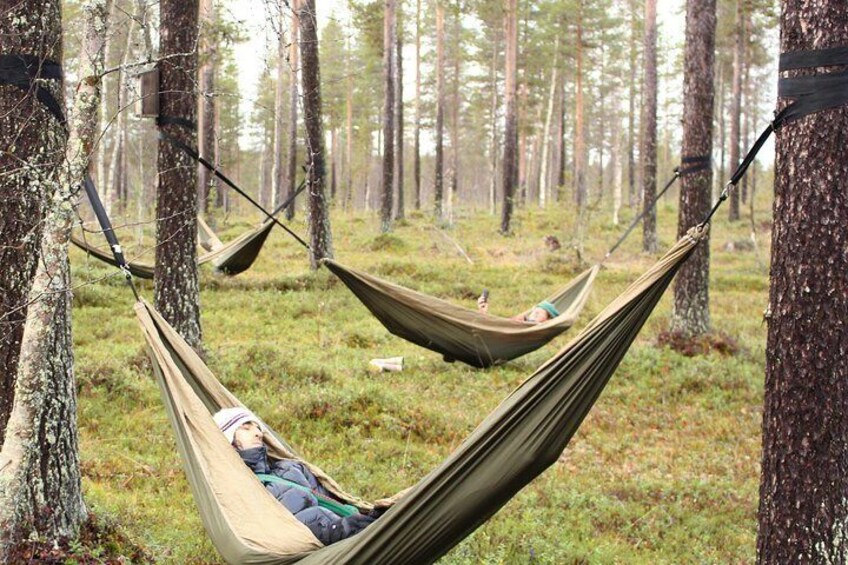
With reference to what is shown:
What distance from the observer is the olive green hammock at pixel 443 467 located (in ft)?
8.26

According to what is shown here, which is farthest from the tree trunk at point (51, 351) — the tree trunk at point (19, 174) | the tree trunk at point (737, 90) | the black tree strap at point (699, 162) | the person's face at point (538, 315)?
the tree trunk at point (737, 90)

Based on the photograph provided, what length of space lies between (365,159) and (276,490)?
26.5 metres

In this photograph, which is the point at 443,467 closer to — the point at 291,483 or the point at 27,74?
the point at 291,483

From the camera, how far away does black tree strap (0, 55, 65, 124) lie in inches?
119

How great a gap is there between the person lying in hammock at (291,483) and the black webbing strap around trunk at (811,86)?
235 centimetres

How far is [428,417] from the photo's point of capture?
220 inches

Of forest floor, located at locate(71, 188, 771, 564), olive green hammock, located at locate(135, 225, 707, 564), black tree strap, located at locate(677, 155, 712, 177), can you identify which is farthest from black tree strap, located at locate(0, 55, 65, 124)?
black tree strap, located at locate(677, 155, 712, 177)

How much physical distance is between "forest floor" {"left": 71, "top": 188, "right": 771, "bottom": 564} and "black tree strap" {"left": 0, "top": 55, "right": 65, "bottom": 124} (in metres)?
0.78

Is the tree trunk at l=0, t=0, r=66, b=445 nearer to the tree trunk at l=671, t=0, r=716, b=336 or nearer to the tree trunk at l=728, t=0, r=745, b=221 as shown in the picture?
the tree trunk at l=671, t=0, r=716, b=336

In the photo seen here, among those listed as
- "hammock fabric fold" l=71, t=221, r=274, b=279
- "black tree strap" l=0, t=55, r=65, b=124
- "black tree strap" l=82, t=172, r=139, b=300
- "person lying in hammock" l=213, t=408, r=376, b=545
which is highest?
"black tree strap" l=0, t=55, r=65, b=124

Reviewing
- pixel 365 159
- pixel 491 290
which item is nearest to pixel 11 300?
pixel 491 290

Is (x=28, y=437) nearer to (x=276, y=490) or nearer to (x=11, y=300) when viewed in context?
(x=11, y=300)

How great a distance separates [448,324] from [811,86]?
3.60m

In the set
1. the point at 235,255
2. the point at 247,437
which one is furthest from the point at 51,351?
the point at 235,255
